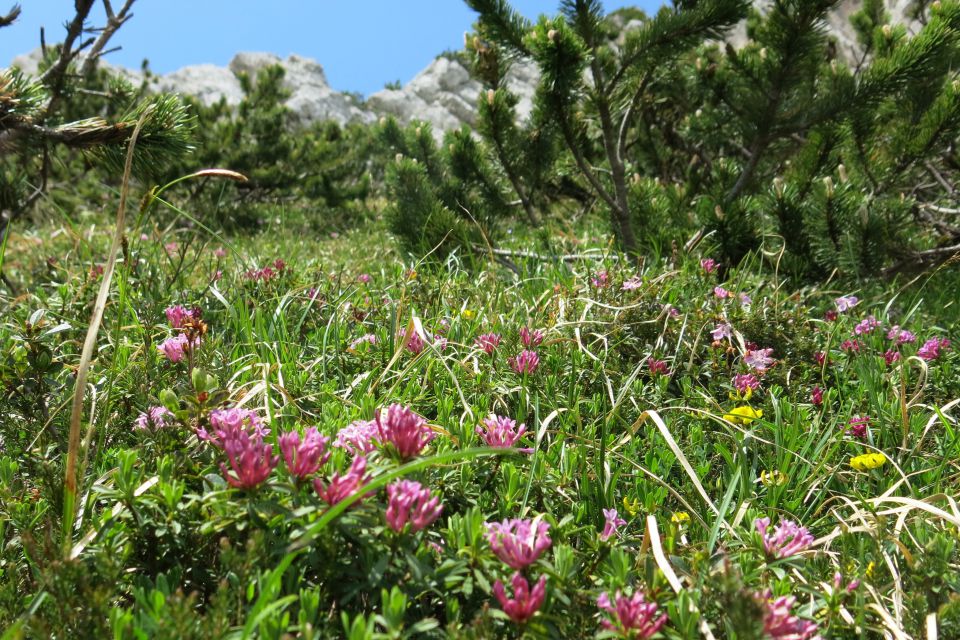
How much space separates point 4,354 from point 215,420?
125 centimetres

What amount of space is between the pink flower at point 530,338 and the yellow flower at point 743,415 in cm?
73

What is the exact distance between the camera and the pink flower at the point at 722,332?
2.59m

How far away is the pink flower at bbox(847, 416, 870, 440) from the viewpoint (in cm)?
201

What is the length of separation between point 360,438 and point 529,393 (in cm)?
99

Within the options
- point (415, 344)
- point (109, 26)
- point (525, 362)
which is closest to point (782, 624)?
point (525, 362)

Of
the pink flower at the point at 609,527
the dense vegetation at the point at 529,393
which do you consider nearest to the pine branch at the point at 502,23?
the dense vegetation at the point at 529,393

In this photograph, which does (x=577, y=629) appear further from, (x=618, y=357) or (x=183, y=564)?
(x=618, y=357)

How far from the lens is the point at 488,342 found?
94.8 inches

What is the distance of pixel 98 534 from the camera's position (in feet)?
3.88

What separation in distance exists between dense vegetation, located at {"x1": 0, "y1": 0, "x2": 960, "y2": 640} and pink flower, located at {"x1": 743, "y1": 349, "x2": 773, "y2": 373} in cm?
2

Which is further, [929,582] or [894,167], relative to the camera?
[894,167]

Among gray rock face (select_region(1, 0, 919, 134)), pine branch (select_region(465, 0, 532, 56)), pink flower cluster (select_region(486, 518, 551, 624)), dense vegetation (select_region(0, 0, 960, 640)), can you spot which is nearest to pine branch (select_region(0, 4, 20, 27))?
dense vegetation (select_region(0, 0, 960, 640))

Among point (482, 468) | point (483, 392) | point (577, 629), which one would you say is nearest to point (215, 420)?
point (482, 468)

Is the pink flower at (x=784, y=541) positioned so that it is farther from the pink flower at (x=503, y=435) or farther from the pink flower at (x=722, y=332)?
the pink flower at (x=722, y=332)
